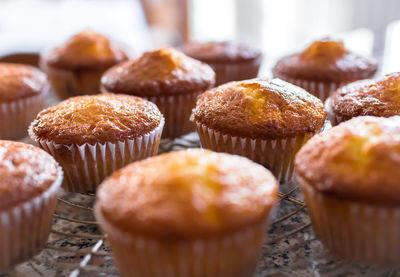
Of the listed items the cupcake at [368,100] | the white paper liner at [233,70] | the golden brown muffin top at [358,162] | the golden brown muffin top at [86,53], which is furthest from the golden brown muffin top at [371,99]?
the golden brown muffin top at [86,53]

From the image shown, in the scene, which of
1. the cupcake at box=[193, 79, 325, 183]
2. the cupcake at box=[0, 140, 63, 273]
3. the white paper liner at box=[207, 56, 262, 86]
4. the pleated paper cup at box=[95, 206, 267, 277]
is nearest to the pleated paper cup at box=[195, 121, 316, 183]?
the cupcake at box=[193, 79, 325, 183]

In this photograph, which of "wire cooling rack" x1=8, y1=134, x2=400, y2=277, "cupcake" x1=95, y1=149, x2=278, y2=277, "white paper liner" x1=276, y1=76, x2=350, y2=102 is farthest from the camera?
"white paper liner" x1=276, y1=76, x2=350, y2=102

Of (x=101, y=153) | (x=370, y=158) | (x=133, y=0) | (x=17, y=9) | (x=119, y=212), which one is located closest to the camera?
(x=119, y=212)

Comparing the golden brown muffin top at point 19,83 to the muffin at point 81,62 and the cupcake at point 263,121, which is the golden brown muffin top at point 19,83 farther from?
the cupcake at point 263,121

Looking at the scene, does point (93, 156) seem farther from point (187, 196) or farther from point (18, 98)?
point (18, 98)

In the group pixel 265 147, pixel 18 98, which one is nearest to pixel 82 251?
pixel 265 147

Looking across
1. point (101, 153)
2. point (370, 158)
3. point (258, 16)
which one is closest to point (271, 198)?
point (370, 158)

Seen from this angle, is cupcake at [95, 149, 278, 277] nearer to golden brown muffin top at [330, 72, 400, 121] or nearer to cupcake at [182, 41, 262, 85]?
golden brown muffin top at [330, 72, 400, 121]

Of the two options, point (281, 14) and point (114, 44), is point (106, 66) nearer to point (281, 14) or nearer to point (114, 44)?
point (114, 44)
